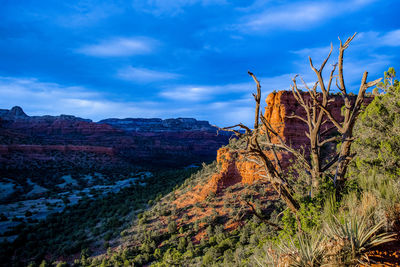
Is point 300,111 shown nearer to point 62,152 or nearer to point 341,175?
point 341,175

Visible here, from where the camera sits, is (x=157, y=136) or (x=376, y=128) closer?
(x=376, y=128)

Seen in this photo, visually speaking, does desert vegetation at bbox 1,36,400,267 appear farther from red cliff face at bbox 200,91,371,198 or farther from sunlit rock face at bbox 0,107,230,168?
sunlit rock face at bbox 0,107,230,168

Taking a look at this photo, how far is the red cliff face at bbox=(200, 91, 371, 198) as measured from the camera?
1837cm

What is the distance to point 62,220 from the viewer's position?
22734 mm

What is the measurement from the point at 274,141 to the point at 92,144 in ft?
229

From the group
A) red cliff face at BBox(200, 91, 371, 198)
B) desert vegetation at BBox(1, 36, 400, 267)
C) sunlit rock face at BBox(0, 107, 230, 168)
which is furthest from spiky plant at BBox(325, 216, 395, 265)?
sunlit rock face at BBox(0, 107, 230, 168)

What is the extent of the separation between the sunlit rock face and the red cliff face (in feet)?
164

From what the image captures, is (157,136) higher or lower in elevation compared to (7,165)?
higher

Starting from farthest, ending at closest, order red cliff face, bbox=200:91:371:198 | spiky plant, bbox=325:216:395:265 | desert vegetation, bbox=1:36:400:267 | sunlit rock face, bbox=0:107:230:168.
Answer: sunlit rock face, bbox=0:107:230:168 → red cliff face, bbox=200:91:371:198 → desert vegetation, bbox=1:36:400:267 → spiky plant, bbox=325:216:395:265

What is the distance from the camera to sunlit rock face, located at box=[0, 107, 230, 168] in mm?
55938

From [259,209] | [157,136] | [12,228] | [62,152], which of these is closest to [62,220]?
[12,228]

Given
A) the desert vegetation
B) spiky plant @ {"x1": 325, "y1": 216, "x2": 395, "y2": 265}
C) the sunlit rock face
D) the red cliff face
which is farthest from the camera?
the sunlit rock face

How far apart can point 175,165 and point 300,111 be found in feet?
185

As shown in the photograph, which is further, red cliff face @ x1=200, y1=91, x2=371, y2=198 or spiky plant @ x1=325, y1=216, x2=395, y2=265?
red cliff face @ x1=200, y1=91, x2=371, y2=198
